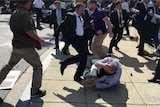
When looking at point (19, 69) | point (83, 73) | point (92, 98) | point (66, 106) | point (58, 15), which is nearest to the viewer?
point (66, 106)

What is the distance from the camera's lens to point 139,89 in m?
7.27

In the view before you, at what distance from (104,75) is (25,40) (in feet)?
5.94

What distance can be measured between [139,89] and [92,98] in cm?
122

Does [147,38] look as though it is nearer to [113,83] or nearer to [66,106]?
[113,83]

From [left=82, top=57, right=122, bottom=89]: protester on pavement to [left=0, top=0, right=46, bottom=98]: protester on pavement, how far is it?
1.14 m

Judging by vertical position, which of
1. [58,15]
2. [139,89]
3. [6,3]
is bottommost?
[6,3]

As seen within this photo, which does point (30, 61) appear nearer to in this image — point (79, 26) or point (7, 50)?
point (79, 26)

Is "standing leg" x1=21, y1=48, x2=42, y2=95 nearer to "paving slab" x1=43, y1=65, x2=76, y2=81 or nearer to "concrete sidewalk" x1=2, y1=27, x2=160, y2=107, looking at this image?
"concrete sidewalk" x1=2, y1=27, x2=160, y2=107

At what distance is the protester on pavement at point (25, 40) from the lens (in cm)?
597

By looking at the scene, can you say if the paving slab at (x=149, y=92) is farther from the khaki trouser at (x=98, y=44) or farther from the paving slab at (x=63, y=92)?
the khaki trouser at (x=98, y=44)

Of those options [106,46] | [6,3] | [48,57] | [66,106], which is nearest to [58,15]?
[48,57]

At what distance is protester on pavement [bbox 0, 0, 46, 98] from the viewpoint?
235 inches

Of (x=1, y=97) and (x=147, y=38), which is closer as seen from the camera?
(x=1, y=97)

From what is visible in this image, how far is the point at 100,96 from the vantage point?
6719 mm
